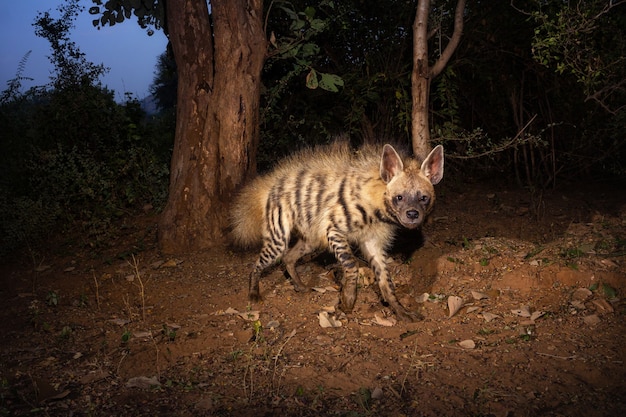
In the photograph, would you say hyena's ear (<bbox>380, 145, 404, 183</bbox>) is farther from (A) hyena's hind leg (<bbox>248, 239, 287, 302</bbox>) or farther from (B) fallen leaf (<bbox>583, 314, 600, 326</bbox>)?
(B) fallen leaf (<bbox>583, 314, 600, 326</bbox>)

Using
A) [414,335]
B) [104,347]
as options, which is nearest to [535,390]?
[414,335]

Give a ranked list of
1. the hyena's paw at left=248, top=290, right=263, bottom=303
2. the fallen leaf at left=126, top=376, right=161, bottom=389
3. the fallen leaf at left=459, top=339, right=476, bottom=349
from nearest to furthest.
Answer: the fallen leaf at left=126, top=376, right=161, bottom=389 < the fallen leaf at left=459, top=339, right=476, bottom=349 < the hyena's paw at left=248, top=290, right=263, bottom=303

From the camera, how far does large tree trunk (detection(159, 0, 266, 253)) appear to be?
21.5ft

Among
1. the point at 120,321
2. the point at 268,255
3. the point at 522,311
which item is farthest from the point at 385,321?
the point at 120,321

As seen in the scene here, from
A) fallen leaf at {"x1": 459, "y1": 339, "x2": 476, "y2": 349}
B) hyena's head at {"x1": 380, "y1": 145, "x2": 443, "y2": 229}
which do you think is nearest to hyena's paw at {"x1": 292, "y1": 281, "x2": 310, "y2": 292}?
hyena's head at {"x1": 380, "y1": 145, "x2": 443, "y2": 229}

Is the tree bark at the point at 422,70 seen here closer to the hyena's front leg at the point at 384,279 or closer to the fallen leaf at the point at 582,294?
the hyena's front leg at the point at 384,279

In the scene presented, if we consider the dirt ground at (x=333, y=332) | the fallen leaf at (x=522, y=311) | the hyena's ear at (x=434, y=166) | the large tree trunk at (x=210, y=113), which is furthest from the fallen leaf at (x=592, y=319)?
the large tree trunk at (x=210, y=113)

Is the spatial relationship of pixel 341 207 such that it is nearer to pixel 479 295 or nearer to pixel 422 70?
pixel 479 295

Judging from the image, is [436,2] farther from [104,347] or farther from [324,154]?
[104,347]

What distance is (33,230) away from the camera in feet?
24.8

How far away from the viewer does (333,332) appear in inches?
184

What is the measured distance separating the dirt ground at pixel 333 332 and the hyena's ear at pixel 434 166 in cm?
104

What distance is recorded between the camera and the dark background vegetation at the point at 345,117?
305 inches

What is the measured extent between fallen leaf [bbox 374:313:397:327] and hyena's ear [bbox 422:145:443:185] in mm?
1248
